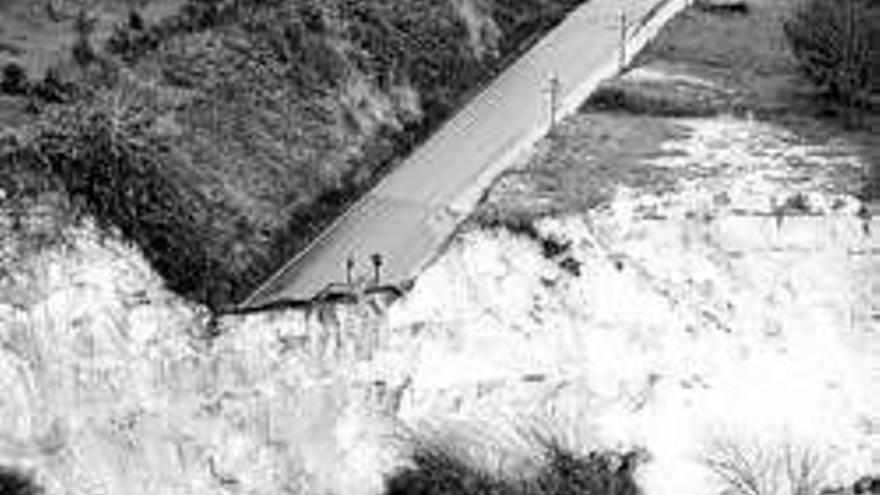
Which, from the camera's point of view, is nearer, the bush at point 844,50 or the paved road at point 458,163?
the paved road at point 458,163

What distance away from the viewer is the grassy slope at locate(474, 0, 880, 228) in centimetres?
3094

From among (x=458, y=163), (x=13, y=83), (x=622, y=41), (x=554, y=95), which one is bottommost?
(x=458, y=163)

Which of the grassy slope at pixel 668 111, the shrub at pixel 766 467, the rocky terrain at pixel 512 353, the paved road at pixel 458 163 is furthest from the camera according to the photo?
the grassy slope at pixel 668 111

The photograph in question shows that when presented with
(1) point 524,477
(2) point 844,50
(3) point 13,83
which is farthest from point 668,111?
(3) point 13,83

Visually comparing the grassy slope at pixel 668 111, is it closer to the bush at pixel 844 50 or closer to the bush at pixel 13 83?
the bush at pixel 844 50

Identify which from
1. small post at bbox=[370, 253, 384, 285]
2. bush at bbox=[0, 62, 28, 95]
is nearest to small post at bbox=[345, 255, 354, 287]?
small post at bbox=[370, 253, 384, 285]

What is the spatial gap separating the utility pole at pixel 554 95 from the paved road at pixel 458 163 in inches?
3.7

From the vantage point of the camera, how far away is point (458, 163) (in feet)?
109

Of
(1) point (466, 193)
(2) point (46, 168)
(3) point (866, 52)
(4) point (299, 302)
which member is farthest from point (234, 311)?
(3) point (866, 52)

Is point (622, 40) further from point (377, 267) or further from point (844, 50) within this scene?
point (377, 267)

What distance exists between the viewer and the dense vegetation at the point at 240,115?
27773mm

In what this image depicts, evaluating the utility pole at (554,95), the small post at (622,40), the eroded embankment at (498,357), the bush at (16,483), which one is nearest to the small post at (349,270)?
the eroded embankment at (498,357)

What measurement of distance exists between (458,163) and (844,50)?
793 cm

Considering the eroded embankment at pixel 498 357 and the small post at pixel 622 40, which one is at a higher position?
the small post at pixel 622 40
